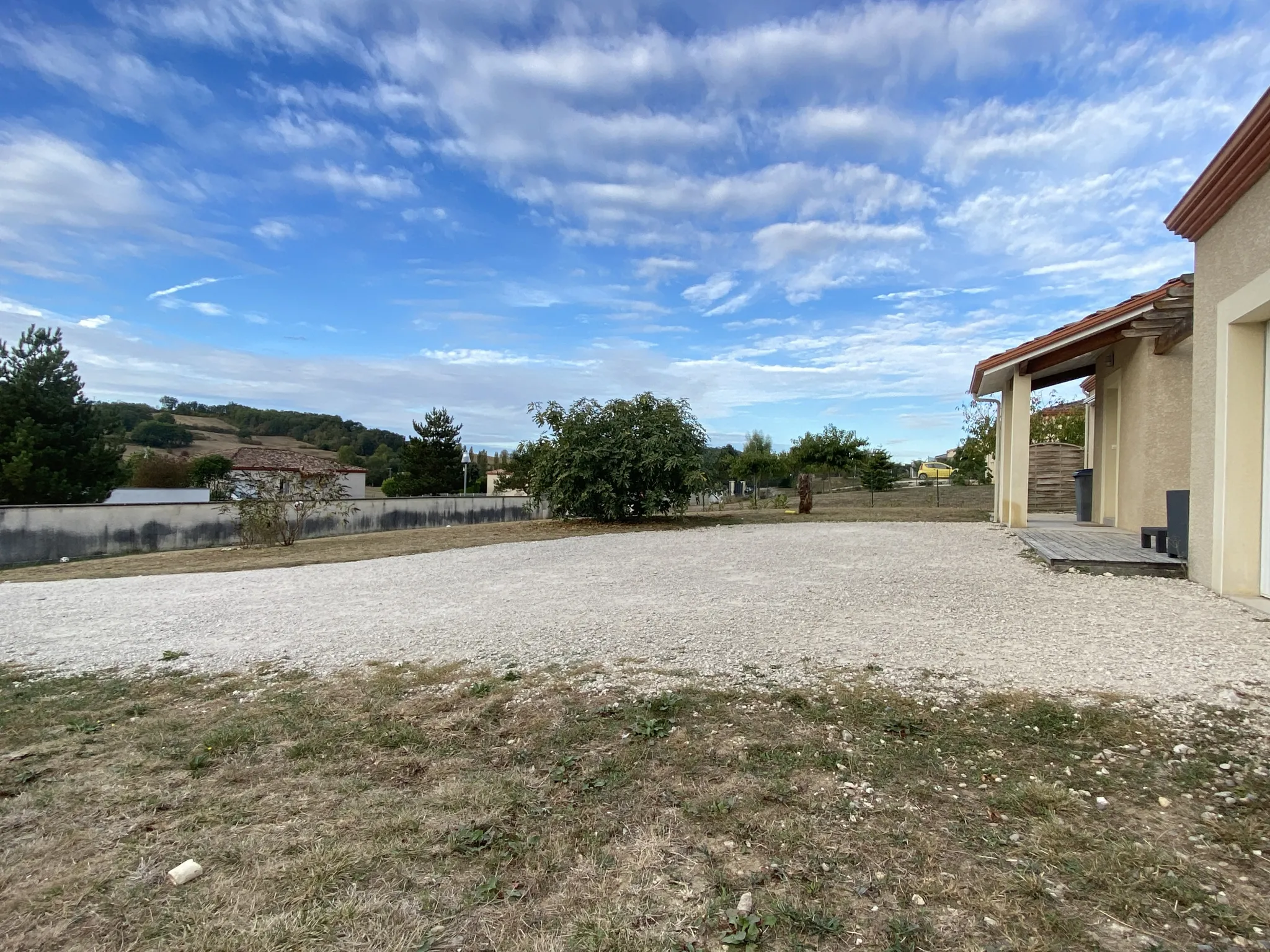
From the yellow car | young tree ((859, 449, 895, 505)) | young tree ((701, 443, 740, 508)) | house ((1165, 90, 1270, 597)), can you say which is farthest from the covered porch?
the yellow car

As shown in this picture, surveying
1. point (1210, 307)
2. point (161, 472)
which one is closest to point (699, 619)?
point (1210, 307)

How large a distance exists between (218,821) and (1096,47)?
37.6 ft

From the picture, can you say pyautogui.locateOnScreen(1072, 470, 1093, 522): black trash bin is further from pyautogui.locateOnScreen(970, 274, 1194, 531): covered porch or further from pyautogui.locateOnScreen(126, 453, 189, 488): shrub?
pyautogui.locateOnScreen(126, 453, 189, 488): shrub

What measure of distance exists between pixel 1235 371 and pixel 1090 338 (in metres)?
5.57

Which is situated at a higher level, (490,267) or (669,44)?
(669,44)

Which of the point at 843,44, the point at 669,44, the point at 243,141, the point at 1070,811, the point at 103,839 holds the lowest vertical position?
the point at 103,839

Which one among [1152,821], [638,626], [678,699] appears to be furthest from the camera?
[638,626]

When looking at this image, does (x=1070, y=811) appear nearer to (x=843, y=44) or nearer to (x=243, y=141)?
(x=843, y=44)

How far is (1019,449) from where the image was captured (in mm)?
11953

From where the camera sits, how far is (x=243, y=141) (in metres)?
9.85

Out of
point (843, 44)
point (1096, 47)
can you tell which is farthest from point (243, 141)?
point (1096, 47)

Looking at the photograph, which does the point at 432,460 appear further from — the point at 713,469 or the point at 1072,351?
the point at 1072,351

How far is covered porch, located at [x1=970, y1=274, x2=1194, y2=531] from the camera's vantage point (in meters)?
9.73

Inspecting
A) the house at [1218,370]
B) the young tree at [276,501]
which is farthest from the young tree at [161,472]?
the house at [1218,370]
